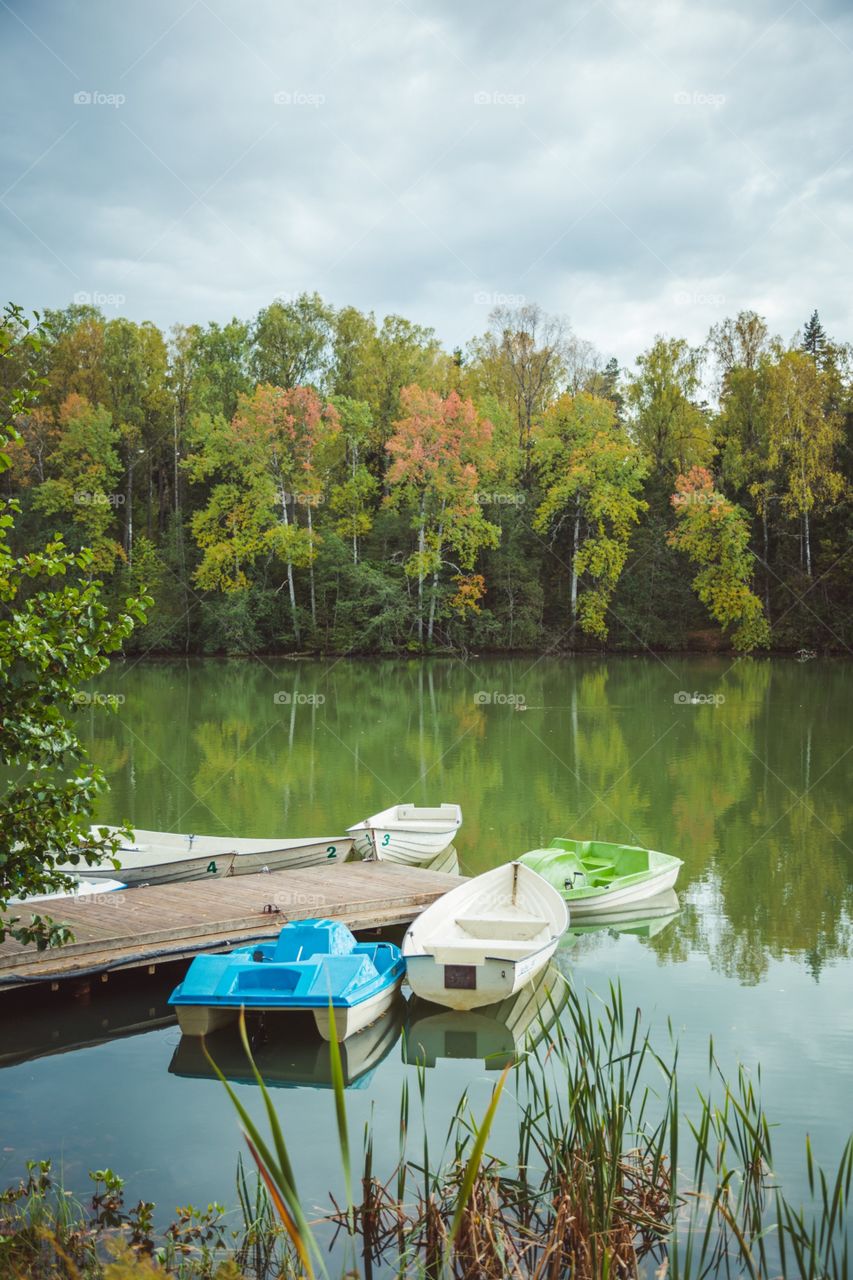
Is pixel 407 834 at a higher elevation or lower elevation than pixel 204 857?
lower

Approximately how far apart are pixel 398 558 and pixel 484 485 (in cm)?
427

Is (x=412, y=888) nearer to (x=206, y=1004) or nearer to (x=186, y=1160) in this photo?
(x=206, y=1004)

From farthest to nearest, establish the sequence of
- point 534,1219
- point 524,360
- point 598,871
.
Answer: point 524,360 → point 598,871 → point 534,1219

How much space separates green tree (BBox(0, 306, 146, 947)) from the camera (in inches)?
160

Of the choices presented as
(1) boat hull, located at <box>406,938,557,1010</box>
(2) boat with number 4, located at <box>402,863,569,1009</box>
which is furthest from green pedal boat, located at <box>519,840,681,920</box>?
(1) boat hull, located at <box>406,938,557,1010</box>

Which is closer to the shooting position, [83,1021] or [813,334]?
[83,1021]

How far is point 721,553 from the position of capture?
128 feet

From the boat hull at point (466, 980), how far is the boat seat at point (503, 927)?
0.84 metres

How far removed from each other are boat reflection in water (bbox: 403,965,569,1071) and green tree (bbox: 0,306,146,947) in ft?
10.6

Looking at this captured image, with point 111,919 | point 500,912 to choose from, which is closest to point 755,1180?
point 500,912

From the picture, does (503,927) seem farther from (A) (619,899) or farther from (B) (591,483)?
(B) (591,483)

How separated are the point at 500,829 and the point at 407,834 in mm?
2004

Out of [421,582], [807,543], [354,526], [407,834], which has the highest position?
[354,526]

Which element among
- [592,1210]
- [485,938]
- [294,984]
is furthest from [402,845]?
[592,1210]
